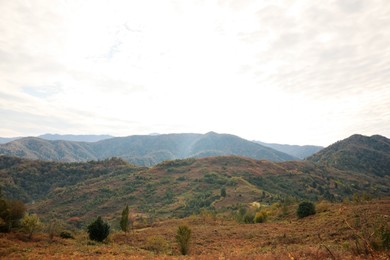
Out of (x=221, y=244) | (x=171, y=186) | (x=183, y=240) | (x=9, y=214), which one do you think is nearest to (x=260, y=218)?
(x=221, y=244)

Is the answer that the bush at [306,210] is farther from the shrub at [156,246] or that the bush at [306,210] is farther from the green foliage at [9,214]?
the green foliage at [9,214]

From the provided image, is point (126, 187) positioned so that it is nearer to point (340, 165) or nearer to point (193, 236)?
point (193, 236)

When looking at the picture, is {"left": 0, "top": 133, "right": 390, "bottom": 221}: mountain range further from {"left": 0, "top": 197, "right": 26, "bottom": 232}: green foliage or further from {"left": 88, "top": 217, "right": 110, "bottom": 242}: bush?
{"left": 0, "top": 197, "right": 26, "bottom": 232}: green foliage

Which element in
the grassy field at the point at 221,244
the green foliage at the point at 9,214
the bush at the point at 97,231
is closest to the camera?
the grassy field at the point at 221,244

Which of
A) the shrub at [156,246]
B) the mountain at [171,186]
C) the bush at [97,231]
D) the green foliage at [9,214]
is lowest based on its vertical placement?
the mountain at [171,186]

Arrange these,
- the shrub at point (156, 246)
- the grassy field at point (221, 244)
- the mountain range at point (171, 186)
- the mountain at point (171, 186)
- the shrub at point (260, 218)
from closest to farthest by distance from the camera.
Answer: the grassy field at point (221, 244)
the shrub at point (156, 246)
the shrub at point (260, 218)
the mountain at point (171, 186)
the mountain range at point (171, 186)

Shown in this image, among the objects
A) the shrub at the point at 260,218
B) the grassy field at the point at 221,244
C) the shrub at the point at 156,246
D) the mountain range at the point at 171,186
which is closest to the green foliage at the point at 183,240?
the grassy field at the point at 221,244

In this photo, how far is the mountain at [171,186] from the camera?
8600 centimetres

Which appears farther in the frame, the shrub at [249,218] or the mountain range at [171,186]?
the mountain range at [171,186]

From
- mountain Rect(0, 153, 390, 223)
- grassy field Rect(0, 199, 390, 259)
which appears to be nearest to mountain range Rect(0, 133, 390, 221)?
mountain Rect(0, 153, 390, 223)

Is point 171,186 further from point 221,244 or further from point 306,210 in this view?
point 221,244

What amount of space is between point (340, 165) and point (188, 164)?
120m

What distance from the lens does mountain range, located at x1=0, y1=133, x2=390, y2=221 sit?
8681 centimetres

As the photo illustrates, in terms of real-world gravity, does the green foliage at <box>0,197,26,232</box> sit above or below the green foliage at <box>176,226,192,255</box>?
above
